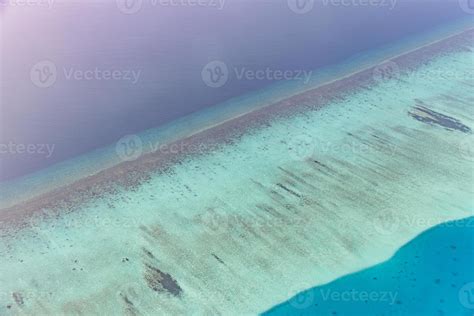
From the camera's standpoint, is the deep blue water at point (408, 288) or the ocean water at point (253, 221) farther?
the ocean water at point (253, 221)

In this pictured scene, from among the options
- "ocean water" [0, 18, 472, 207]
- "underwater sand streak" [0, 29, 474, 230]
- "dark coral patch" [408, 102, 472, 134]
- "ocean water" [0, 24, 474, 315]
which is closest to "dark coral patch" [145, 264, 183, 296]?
"ocean water" [0, 24, 474, 315]

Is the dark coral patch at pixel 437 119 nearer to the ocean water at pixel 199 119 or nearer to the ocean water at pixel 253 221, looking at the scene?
the ocean water at pixel 253 221

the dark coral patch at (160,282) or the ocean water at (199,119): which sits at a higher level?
the ocean water at (199,119)

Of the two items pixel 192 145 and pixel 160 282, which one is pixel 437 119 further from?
pixel 160 282

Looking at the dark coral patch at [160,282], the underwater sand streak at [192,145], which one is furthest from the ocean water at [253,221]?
the underwater sand streak at [192,145]

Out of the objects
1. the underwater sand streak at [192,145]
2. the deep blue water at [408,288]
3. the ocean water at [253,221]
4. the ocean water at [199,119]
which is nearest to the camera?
the deep blue water at [408,288]

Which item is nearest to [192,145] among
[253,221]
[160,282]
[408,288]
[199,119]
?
[199,119]

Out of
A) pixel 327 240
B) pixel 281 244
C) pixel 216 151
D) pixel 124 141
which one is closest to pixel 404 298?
pixel 327 240
